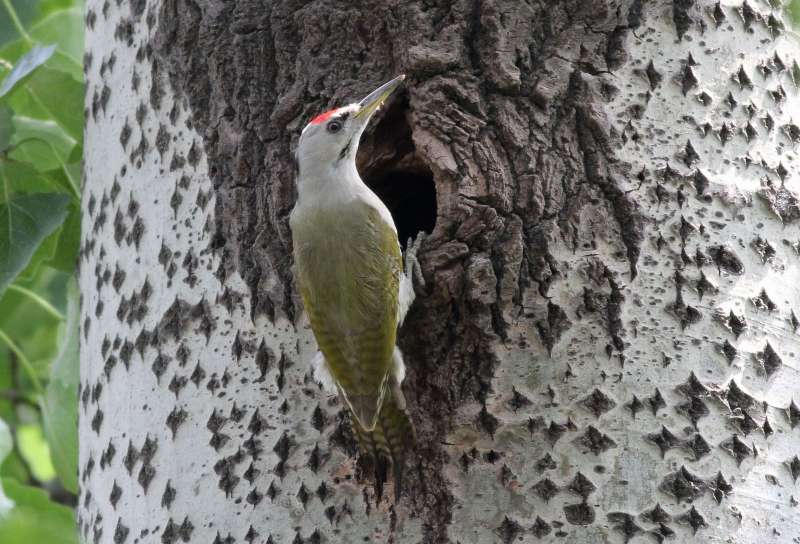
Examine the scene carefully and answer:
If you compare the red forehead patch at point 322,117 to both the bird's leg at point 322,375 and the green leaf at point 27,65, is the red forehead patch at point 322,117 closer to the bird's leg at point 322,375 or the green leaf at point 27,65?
the bird's leg at point 322,375

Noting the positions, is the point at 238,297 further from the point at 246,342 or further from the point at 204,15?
the point at 204,15

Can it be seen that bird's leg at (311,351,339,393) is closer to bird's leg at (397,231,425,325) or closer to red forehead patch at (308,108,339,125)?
bird's leg at (397,231,425,325)

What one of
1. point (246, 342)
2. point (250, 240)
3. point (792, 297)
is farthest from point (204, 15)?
point (792, 297)

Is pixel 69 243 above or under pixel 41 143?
under

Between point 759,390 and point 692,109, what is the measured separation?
67 centimetres

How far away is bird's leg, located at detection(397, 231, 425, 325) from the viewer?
2496 mm

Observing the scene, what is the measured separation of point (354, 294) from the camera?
2941 mm

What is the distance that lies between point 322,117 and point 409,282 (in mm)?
A: 480

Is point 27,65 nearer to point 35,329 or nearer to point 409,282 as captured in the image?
point 409,282

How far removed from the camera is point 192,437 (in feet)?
7.85

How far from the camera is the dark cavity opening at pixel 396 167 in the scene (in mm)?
2787

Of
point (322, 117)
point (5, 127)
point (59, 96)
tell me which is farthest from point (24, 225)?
point (322, 117)

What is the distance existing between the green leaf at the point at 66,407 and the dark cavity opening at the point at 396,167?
945mm

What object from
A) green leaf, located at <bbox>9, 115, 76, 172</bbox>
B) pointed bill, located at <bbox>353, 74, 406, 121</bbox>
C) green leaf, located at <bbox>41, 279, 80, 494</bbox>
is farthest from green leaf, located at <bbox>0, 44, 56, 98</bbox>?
pointed bill, located at <bbox>353, 74, 406, 121</bbox>
